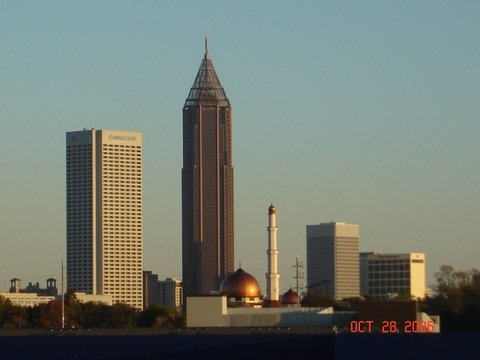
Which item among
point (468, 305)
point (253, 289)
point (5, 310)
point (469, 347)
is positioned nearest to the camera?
point (469, 347)

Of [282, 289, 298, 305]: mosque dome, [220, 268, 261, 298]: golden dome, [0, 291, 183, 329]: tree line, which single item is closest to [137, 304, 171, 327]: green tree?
[0, 291, 183, 329]: tree line

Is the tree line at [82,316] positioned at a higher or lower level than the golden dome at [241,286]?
lower

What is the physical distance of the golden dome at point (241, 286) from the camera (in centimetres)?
14688

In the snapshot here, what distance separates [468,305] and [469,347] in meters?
76.5

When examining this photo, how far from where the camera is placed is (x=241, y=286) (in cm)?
14725

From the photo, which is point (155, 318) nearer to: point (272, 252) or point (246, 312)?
point (272, 252)

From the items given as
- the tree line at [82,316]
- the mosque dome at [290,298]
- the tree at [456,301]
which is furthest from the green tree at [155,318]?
the tree at [456,301]

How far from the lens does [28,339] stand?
155ft

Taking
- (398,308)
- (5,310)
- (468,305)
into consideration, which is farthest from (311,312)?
(5,310)

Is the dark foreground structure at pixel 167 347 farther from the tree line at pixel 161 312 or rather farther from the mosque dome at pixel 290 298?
the mosque dome at pixel 290 298

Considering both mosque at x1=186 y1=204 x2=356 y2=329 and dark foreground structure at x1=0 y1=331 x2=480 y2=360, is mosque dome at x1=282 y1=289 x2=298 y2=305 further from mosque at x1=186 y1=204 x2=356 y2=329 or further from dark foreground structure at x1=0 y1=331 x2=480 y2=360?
dark foreground structure at x1=0 y1=331 x2=480 y2=360

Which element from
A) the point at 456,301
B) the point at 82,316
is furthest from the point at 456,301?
the point at 82,316

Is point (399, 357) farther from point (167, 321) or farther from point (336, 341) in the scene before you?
point (167, 321)

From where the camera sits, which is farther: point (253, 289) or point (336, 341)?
point (253, 289)
